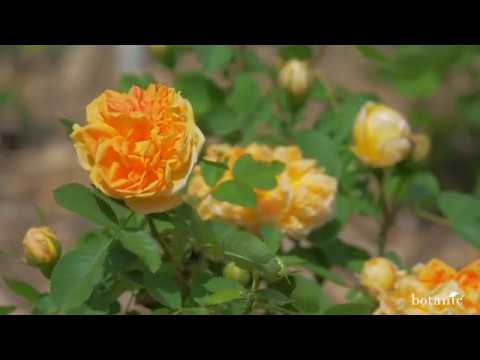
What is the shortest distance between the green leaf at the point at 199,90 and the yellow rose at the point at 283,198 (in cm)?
24

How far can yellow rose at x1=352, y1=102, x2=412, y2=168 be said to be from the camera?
4.15ft

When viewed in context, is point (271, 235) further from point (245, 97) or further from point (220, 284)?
point (245, 97)

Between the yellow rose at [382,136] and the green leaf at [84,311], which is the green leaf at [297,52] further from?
the green leaf at [84,311]

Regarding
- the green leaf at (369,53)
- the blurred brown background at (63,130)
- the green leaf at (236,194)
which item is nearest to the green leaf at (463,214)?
the green leaf at (369,53)

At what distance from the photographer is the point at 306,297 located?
106cm

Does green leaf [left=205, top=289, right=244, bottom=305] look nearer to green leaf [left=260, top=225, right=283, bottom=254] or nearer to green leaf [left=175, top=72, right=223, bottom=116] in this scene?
green leaf [left=260, top=225, right=283, bottom=254]

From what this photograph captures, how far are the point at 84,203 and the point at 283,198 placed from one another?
285mm

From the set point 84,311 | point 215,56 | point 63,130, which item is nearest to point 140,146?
point 84,311

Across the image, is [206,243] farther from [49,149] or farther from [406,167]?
[49,149]

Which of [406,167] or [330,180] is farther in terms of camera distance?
[406,167]

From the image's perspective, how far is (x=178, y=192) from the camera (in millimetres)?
945

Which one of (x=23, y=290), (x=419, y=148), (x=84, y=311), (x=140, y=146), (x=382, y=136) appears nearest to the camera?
(x=140, y=146)
